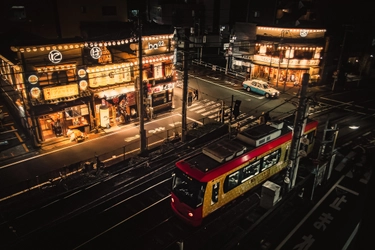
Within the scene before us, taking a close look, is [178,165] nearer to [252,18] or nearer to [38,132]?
[38,132]

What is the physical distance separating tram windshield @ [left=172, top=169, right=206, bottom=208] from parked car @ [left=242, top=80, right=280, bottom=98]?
26.1 meters

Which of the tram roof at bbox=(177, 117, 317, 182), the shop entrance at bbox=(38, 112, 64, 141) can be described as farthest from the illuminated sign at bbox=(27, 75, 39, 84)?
the tram roof at bbox=(177, 117, 317, 182)

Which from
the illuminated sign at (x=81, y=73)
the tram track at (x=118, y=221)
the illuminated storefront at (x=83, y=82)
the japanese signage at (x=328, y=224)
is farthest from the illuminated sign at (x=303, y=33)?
the tram track at (x=118, y=221)

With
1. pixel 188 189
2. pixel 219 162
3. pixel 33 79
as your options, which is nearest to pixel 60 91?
pixel 33 79

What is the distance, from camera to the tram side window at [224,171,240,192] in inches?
559

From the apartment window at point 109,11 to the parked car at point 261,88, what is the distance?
63.2 ft

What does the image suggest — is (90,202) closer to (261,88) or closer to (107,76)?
(107,76)

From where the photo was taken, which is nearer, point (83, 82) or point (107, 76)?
point (83, 82)

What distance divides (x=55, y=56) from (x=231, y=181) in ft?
56.0

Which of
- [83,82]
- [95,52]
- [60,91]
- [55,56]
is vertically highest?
[95,52]

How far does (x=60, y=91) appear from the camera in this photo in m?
23.7

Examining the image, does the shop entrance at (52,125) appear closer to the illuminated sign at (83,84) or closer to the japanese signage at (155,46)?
the illuminated sign at (83,84)

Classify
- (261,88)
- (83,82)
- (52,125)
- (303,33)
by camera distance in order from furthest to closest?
(303,33) < (261,88) < (52,125) < (83,82)

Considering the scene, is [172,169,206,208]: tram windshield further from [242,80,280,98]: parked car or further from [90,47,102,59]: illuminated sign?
[242,80,280,98]: parked car
